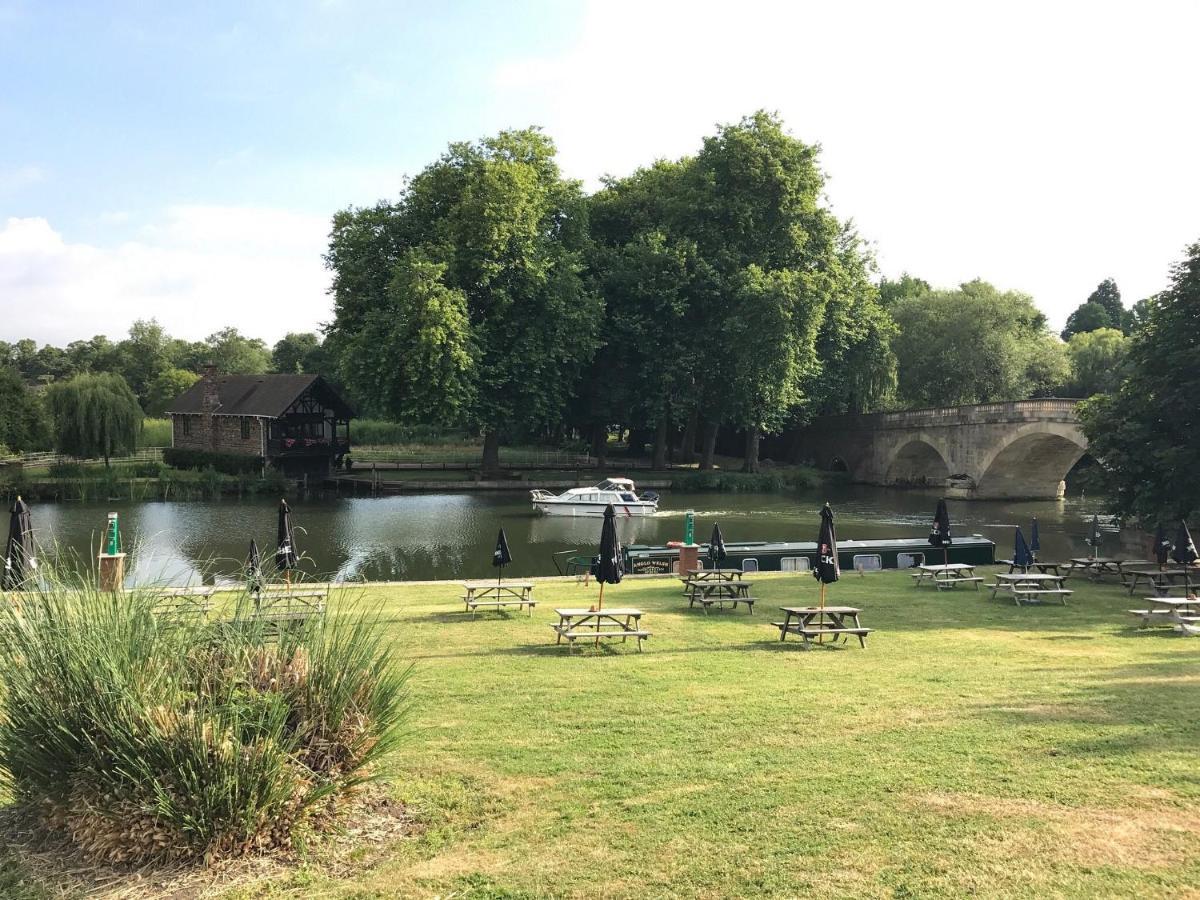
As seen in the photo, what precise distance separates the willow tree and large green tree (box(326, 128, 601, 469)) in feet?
36.9

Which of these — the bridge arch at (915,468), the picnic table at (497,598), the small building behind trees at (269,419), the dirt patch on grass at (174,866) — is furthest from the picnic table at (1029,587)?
the small building behind trees at (269,419)

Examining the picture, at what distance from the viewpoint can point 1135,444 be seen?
2175cm

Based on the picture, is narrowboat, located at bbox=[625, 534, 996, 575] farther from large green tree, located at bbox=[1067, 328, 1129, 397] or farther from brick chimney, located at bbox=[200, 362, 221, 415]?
large green tree, located at bbox=[1067, 328, 1129, 397]

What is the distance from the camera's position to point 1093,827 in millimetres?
5793

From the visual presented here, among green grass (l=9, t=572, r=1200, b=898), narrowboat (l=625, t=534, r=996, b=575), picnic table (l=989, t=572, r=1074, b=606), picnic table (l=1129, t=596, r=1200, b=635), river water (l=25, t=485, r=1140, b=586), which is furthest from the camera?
river water (l=25, t=485, r=1140, b=586)

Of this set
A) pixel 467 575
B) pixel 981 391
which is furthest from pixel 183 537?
pixel 981 391

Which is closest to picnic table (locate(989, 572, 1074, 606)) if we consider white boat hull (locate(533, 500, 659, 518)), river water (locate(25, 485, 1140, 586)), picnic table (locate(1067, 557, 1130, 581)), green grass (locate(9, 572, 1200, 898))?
picnic table (locate(1067, 557, 1130, 581))

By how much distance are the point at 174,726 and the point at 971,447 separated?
162 feet

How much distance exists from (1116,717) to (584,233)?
146 ft

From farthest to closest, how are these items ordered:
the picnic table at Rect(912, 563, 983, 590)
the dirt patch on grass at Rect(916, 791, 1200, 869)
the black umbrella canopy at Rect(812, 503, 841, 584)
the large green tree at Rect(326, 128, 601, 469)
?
the large green tree at Rect(326, 128, 601, 469) < the picnic table at Rect(912, 563, 983, 590) < the black umbrella canopy at Rect(812, 503, 841, 584) < the dirt patch on grass at Rect(916, 791, 1200, 869)

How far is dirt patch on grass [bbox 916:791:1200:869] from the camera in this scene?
17.8ft

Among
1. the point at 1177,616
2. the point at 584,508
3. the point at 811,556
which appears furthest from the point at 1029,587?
the point at 584,508

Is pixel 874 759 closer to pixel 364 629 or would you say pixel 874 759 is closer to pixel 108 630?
pixel 364 629

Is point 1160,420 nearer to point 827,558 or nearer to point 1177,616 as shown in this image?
point 1177,616
